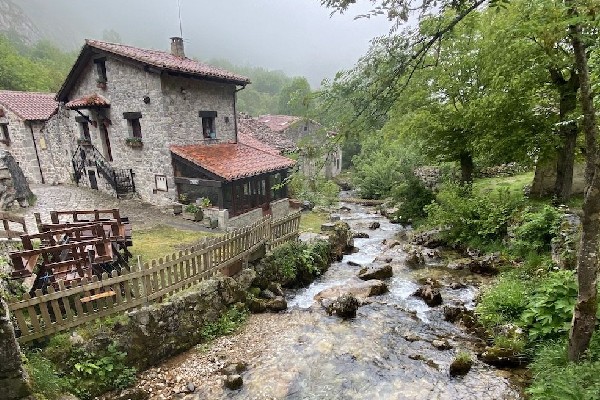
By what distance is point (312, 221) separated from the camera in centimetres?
2167

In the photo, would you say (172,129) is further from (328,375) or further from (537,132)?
(537,132)

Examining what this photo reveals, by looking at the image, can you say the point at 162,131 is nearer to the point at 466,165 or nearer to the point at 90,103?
the point at 90,103

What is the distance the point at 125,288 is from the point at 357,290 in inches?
273

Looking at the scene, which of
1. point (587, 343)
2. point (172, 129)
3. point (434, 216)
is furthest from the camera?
point (172, 129)

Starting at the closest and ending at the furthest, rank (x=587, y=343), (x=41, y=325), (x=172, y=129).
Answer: (x=587, y=343), (x=41, y=325), (x=172, y=129)

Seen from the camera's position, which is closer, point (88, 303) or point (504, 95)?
point (88, 303)

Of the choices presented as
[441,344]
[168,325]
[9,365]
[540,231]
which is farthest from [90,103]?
[540,231]

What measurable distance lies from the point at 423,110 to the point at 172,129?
13.1 m

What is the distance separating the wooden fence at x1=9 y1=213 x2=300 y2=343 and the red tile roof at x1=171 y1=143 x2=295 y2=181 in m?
6.52

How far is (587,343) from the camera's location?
5113 millimetres

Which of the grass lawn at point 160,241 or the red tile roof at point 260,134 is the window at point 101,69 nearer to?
the grass lawn at point 160,241

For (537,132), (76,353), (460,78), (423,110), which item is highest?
(460,78)

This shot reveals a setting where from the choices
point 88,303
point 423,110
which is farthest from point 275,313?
point 423,110

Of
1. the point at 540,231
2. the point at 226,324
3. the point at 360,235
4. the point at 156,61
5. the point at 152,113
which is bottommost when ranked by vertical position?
the point at 360,235
